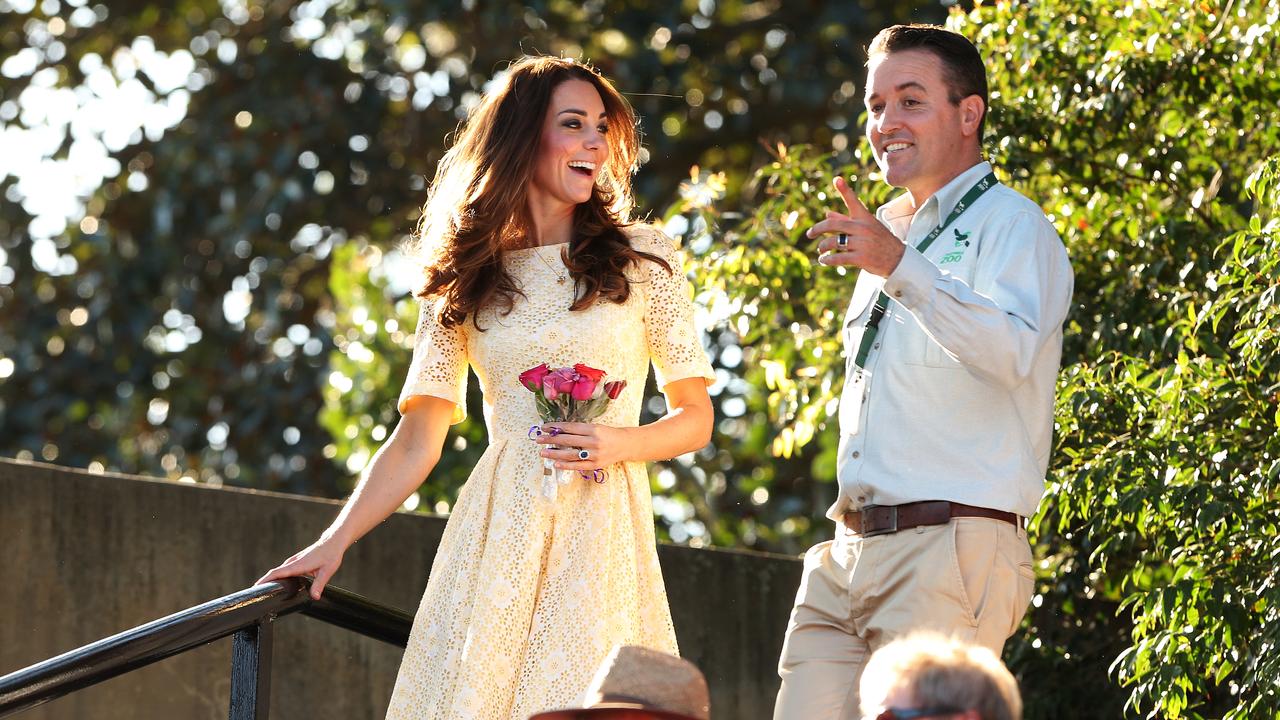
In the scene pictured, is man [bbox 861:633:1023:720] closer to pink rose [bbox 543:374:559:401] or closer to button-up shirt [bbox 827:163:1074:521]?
button-up shirt [bbox 827:163:1074:521]

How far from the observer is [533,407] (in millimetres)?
3984

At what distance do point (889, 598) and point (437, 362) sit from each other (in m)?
1.16

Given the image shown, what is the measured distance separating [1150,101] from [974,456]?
183 cm

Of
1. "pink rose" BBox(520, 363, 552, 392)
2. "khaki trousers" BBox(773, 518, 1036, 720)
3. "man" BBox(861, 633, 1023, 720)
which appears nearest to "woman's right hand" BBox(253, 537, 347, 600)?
"pink rose" BBox(520, 363, 552, 392)

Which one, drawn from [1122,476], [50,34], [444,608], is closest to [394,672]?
[444,608]

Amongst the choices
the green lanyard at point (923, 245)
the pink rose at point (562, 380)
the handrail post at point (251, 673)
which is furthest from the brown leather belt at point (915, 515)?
the handrail post at point (251, 673)

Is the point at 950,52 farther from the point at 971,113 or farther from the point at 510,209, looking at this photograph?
the point at 510,209

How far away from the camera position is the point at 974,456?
3465 mm

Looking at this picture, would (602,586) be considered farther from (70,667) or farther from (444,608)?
(70,667)

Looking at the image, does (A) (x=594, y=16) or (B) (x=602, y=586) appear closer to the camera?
(B) (x=602, y=586)

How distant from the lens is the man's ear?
12.3 ft

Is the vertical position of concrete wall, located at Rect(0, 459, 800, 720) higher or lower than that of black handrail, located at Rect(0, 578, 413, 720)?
lower

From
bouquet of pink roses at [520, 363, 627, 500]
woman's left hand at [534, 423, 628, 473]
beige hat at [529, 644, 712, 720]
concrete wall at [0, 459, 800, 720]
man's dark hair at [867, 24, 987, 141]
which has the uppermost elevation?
man's dark hair at [867, 24, 987, 141]

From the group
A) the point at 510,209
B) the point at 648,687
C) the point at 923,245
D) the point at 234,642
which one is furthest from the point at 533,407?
the point at 648,687
